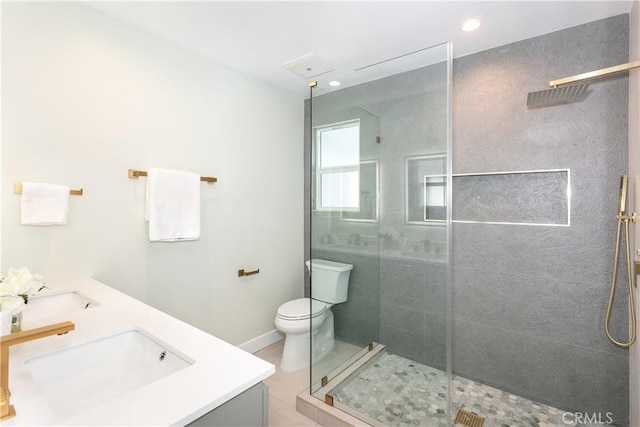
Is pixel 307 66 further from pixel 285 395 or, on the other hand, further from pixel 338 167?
pixel 285 395

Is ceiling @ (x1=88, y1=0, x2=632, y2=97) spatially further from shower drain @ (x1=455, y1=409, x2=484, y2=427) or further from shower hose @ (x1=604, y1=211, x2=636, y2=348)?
shower drain @ (x1=455, y1=409, x2=484, y2=427)

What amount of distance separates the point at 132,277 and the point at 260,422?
1.47 metres

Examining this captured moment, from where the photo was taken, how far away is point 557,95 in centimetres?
179

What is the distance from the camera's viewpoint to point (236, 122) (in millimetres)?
2461

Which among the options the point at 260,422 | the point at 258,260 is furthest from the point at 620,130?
the point at 258,260

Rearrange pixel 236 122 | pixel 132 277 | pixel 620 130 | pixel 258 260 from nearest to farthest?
pixel 620 130 < pixel 132 277 < pixel 236 122 < pixel 258 260

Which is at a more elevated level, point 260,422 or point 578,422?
point 260,422

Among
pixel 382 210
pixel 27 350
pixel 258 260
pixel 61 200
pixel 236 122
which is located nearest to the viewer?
pixel 27 350

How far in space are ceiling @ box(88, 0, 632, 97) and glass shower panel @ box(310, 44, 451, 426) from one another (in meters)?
0.26

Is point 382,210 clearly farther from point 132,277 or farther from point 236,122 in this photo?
point 132,277

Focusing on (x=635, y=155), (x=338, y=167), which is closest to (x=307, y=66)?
(x=338, y=167)

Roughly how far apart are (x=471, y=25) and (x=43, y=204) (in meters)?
2.61

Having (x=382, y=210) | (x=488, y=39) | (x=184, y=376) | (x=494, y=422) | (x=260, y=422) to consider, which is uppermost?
(x=488, y=39)

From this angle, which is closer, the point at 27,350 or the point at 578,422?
the point at 27,350
